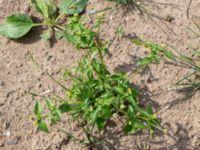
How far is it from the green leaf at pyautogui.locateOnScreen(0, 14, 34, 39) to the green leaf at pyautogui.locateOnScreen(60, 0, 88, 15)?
0.66 ft

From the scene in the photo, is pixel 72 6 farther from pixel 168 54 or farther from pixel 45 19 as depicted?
pixel 168 54

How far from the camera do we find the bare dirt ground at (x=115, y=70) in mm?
2420

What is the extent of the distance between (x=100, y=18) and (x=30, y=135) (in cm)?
70

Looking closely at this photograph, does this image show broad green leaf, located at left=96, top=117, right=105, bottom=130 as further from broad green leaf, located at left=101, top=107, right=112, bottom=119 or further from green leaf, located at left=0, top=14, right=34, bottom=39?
green leaf, located at left=0, top=14, right=34, bottom=39

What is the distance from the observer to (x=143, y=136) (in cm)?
243

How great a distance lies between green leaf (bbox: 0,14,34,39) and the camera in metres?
2.64

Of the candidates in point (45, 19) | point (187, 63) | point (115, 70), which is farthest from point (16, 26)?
point (187, 63)

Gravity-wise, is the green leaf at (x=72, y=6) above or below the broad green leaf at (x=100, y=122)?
above

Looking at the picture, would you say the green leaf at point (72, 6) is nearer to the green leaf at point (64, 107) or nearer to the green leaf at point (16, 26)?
the green leaf at point (16, 26)

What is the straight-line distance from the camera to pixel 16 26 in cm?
266

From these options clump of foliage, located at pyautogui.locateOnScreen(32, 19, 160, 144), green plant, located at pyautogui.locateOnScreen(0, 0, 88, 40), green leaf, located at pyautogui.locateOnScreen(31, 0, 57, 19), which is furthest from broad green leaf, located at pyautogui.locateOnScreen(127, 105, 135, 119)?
green leaf, located at pyautogui.locateOnScreen(31, 0, 57, 19)

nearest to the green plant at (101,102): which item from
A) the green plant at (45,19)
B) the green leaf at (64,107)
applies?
the green leaf at (64,107)

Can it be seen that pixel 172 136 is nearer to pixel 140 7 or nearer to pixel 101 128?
pixel 101 128

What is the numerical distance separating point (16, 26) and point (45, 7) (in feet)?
0.63
